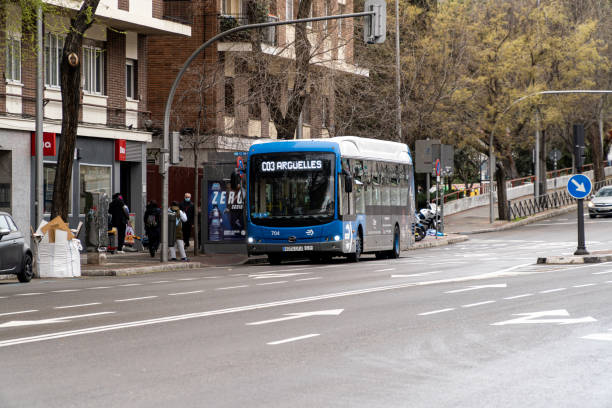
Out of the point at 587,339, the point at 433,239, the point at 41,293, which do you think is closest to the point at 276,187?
the point at 41,293

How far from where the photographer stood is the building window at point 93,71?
108ft

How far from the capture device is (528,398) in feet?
25.2

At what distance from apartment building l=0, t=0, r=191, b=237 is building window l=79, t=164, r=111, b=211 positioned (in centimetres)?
3

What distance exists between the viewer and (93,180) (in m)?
33.1

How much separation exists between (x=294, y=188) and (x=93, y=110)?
308 inches

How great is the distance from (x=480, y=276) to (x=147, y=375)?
1351 cm

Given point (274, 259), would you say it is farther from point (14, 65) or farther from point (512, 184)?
point (512, 184)

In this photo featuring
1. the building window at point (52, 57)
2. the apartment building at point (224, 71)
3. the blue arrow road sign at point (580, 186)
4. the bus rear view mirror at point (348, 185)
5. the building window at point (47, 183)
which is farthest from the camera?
the apartment building at point (224, 71)

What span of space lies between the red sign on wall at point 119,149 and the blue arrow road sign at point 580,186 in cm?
1401

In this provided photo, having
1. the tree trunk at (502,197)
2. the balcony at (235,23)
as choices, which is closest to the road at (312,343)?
the balcony at (235,23)

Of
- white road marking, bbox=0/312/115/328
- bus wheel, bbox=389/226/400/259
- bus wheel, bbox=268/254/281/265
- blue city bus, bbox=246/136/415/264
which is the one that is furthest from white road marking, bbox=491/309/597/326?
bus wheel, bbox=389/226/400/259

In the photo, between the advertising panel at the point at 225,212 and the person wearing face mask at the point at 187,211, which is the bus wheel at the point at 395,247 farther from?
the person wearing face mask at the point at 187,211

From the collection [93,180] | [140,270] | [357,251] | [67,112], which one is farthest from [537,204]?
[67,112]

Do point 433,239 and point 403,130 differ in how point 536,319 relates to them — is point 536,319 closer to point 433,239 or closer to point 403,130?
point 433,239
